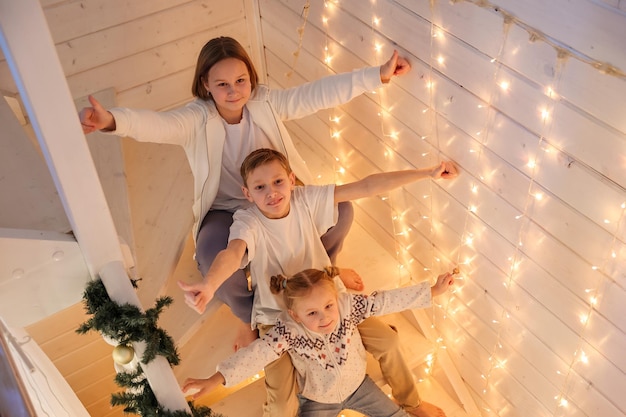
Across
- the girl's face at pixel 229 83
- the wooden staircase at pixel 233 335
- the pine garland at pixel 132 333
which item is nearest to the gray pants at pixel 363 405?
the wooden staircase at pixel 233 335

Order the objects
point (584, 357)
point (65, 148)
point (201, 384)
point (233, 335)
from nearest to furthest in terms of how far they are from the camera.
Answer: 1. point (65, 148)
2. point (584, 357)
3. point (201, 384)
4. point (233, 335)

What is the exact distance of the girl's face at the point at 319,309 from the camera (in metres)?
1.97

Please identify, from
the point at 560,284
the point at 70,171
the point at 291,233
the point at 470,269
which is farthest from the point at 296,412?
the point at 70,171

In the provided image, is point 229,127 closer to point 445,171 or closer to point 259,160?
point 259,160

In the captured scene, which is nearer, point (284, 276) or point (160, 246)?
point (284, 276)

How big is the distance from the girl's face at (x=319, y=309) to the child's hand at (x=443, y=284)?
1.14 feet

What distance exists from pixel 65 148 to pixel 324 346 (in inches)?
36.8

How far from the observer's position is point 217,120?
221 cm

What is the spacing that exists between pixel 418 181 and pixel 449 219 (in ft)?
0.51

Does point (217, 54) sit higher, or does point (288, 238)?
point (217, 54)

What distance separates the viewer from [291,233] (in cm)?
214

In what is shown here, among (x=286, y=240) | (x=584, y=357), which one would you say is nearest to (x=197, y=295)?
(x=286, y=240)

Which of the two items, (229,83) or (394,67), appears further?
(229,83)

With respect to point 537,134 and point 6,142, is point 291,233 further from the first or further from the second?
point 6,142
